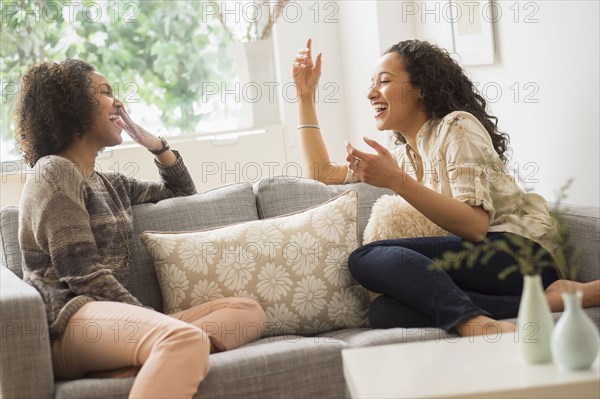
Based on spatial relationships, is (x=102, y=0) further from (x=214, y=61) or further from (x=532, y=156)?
(x=532, y=156)

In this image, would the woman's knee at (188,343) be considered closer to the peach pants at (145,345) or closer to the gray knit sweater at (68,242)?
the peach pants at (145,345)

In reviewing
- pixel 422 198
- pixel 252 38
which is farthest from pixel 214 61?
pixel 422 198

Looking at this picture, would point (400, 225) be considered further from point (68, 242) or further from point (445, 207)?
point (68, 242)

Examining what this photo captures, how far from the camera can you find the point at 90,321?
2.19 metres

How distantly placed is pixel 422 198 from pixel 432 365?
2.50ft

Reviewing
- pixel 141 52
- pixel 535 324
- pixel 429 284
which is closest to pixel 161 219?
pixel 429 284

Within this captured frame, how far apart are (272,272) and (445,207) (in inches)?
19.8

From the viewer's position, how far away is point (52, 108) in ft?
8.30

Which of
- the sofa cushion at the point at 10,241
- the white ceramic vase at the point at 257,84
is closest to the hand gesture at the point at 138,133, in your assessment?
the sofa cushion at the point at 10,241

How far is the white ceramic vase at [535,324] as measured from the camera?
1669 mm

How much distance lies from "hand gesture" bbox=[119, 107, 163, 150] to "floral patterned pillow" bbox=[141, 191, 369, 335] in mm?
365

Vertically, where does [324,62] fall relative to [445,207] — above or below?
above

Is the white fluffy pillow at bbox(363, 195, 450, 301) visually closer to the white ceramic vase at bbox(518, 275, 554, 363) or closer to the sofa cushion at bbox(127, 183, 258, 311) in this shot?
the sofa cushion at bbox(127, 183, 258, 311)

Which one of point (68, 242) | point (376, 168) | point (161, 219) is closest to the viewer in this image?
point (68, 242)
